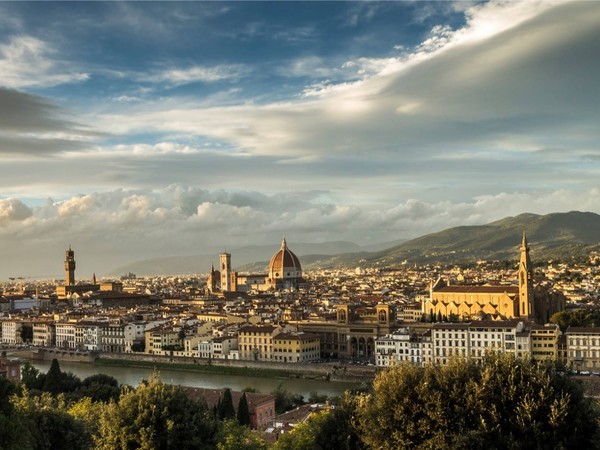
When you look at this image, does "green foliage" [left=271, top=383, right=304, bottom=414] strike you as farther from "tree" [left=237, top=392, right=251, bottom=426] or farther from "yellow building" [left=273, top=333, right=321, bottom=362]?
"yellow building" [left=273, top=333, right=321, bottom=362]

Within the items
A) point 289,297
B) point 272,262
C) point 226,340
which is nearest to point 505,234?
point 272,262

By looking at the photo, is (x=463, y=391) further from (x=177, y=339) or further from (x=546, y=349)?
(x=177, y=339)

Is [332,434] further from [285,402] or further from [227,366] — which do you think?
[227,366]

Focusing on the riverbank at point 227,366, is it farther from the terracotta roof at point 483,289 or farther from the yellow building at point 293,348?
the terracotta roof at point 483,289

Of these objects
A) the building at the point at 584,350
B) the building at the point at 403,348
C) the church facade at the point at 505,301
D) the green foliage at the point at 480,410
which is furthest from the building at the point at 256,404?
the church facade at the point at 505,301

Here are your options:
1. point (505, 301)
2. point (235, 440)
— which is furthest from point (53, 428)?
point (505, 301)

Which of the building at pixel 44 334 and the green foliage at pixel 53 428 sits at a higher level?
the green foliage at pixel 53 428
